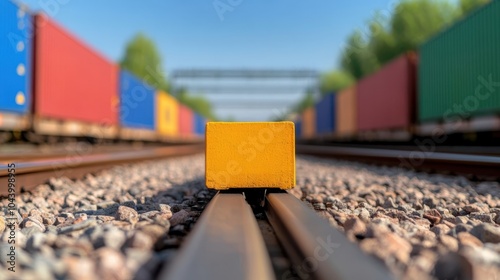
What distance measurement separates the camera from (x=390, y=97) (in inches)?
673

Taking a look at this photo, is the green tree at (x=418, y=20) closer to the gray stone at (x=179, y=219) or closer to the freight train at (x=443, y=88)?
the freight train at (x=443, y=88)

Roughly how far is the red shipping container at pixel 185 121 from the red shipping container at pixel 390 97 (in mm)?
19422

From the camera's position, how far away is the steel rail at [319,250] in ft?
4.21

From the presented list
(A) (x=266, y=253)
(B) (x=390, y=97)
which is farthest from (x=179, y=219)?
(B) (x=390, y=97)

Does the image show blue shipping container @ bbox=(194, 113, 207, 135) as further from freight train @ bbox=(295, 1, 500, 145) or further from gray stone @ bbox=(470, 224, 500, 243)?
gray stone @ bbox=(470, 224, 500, 243)

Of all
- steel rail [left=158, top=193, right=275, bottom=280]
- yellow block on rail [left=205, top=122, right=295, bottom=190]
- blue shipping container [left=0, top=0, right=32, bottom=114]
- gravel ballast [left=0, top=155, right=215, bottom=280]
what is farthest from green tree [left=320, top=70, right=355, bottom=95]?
steel rail [left=158, top=193, right=275, bottom=280]

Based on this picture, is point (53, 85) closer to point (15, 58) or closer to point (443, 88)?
point (15, 58)

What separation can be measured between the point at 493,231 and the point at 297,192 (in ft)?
7.22

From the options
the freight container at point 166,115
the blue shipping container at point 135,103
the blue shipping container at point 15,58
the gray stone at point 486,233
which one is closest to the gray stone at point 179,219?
the gray stone at point 486,233

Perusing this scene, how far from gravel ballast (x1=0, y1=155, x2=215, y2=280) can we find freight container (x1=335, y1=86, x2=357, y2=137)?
796 inches

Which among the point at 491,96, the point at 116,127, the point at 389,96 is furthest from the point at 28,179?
the point at 389,96

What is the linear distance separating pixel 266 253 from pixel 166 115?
2866 centimetres

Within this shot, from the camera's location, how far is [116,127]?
715 inches

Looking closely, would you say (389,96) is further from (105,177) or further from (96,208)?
(96,208)
